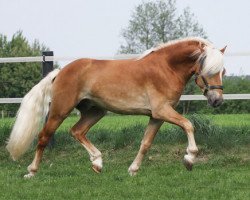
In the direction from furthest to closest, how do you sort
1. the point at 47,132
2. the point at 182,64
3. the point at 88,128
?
the point at 88,128 < the point at 47,132 < the point at 182,64

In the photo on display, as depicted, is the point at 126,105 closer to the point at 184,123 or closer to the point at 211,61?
the point at 184,123

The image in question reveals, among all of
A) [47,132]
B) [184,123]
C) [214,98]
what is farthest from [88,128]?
[214,98]

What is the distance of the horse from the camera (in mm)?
8281

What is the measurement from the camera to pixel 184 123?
813 cm

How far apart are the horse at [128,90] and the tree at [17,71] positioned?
48.2 feet

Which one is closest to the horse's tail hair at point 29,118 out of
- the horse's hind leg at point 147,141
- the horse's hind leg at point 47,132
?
the horse's hind leg at point 47,132

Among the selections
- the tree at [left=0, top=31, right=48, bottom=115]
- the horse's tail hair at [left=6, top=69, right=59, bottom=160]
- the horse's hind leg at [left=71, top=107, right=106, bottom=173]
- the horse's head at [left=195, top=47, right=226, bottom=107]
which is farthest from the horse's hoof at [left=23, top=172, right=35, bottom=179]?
the tree at [left=0, top=31, right=48, bottom=115]

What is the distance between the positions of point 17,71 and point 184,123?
4182cm

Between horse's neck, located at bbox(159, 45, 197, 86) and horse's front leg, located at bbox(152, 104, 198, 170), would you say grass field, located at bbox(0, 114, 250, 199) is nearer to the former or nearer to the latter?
horse's front leg, located at bbox(152, 104, 198, 170)

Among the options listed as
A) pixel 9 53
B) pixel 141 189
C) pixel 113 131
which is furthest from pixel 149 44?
pixel 141 189

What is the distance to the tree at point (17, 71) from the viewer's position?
34.6m

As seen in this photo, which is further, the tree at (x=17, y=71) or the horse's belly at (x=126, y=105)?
the tree at (x=17, y=71)

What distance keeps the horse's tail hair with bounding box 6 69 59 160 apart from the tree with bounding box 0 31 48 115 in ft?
47.7

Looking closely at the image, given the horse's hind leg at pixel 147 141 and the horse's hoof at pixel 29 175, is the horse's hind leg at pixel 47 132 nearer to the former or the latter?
the horse's hoof at pixel 29 175
